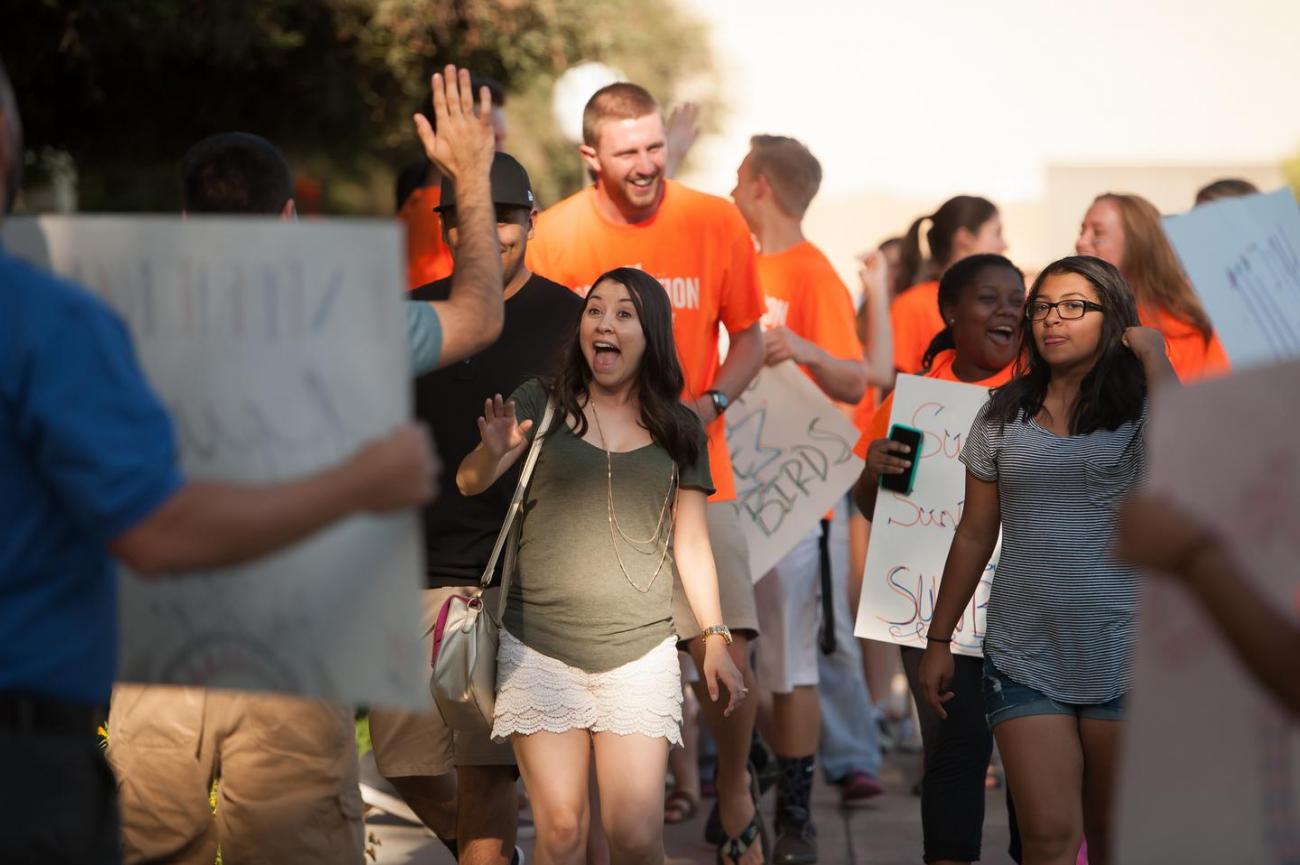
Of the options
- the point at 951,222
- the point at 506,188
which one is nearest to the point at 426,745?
the point at 506,188

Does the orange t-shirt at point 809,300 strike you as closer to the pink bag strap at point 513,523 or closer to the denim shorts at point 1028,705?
the pink bag strap at point 513,523

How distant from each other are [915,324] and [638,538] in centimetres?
403

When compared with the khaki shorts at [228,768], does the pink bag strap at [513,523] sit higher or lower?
higher

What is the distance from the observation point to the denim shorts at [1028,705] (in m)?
4.66

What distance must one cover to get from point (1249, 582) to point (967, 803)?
300 cm

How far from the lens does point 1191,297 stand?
6.54 metres

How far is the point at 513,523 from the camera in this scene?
16.6ft

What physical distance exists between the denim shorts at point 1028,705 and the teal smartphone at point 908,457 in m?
1.27

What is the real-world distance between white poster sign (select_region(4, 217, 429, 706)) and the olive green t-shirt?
184 centimetres

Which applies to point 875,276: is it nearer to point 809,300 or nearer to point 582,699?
point 809,300

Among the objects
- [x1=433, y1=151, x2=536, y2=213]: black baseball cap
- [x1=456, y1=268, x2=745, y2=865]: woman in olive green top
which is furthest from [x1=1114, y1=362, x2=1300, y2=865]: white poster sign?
[x1=433, y1=151, x2=536, y2=213]: black baseball cap

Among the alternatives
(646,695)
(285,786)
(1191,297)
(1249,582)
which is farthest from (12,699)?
(1191,297)

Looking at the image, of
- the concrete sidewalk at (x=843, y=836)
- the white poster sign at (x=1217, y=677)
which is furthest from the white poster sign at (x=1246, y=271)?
the concrete sidewalk at (x=843, y=836)

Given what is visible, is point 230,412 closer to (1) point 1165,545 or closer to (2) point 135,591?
(2) point 135,591
